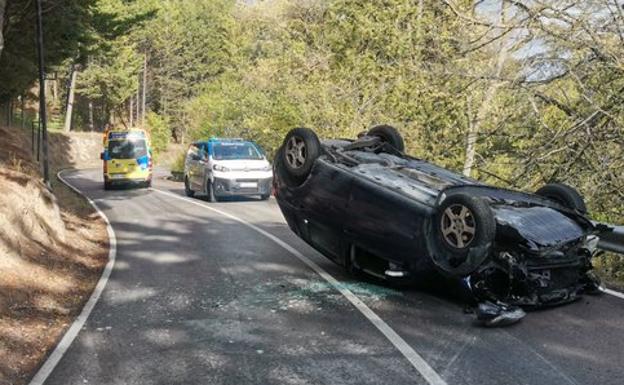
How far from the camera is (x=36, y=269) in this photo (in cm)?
841

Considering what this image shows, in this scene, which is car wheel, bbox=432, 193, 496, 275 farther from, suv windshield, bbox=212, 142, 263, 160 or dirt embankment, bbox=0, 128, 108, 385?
suv windshield, bbox=212, 142, 263, 160

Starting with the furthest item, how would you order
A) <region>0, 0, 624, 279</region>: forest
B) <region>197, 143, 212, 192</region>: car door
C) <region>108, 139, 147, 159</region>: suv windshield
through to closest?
1. <region>108, 139, 147, 159</region>: suv windshield
2. <region>197, 143, 212, 192</region>: car door
3. <region>0, 0, 624, 279</region>: forest

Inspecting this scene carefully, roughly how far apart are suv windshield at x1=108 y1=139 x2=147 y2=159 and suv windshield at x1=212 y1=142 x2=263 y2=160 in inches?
334

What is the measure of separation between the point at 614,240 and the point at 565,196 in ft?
2.71

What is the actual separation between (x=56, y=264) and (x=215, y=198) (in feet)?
33.0

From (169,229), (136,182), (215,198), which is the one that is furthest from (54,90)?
(169,229)

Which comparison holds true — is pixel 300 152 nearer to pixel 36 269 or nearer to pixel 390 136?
pixel 390 136

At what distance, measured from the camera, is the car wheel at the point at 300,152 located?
771cm

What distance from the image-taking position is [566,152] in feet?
34.1

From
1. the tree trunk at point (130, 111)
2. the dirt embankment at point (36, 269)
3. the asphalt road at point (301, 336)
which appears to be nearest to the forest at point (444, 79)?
the dirt embankment at point (36, 269)

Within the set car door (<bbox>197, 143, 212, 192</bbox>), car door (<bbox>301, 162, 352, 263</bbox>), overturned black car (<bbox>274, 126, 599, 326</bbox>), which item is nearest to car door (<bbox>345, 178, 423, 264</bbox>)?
overturned black car (<bbox>274, 126, 599, 326</bbox>)

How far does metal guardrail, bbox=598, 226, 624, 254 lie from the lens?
730cm

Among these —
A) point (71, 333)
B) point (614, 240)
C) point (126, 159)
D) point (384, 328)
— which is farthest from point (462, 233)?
point (126, 159)

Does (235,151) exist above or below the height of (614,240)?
above
